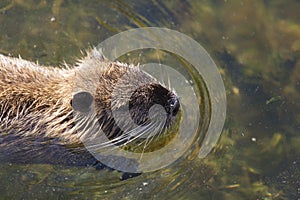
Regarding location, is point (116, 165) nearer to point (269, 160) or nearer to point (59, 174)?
point (59, 174)

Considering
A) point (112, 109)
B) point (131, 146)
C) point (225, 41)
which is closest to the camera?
point (112, 109)

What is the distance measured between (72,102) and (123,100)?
41 cm

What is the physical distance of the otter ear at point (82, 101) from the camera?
4.27 m

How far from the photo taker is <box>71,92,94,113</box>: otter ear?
4.27 metres

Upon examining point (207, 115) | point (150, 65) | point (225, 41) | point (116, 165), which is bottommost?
point (116, 165)

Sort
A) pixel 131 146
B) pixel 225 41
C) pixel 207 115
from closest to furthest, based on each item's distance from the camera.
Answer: pixel 131 146
pixel 207 115
pixel 225 41

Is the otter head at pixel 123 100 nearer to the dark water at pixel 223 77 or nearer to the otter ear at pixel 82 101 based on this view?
the otter ear at pixel 82 101

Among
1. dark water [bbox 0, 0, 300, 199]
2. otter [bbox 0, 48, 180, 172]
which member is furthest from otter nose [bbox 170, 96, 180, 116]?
dark water [bbox 0, 0, 300, 199]

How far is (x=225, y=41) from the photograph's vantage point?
5.62 m

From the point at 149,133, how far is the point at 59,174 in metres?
1.00

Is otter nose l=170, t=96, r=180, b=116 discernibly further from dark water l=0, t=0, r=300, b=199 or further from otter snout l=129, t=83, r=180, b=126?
dark water l=0, t=0, r=300, b=199

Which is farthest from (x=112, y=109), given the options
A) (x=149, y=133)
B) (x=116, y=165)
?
(x=116, y=165)

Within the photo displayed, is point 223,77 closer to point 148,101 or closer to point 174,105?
point 174,105

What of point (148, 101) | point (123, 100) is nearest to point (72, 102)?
point (123, 100)
